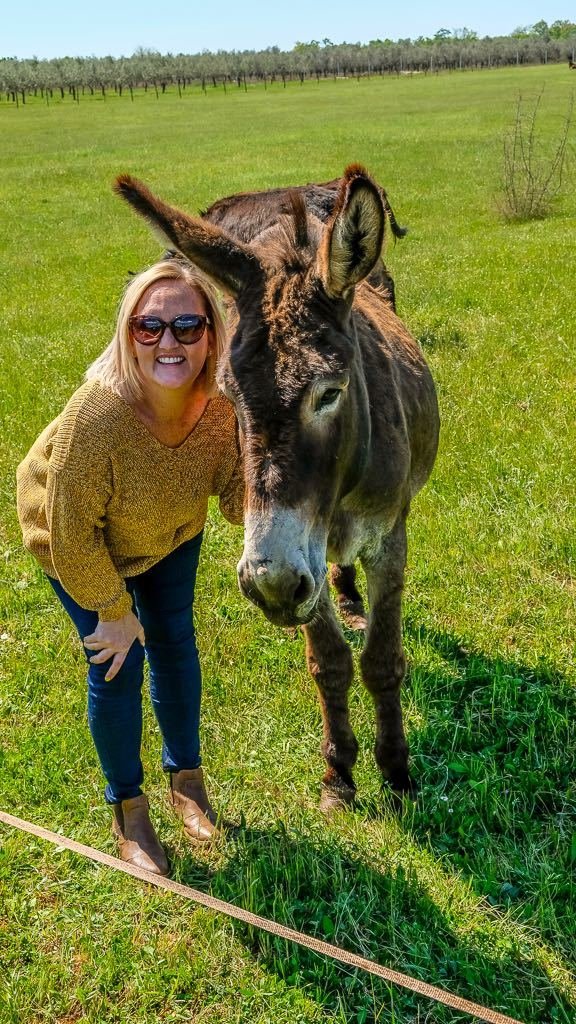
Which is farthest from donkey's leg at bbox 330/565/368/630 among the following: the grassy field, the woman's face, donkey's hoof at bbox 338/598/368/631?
the woman's face

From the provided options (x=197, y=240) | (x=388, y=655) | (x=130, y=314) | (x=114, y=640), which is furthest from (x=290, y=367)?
(x=388, y=655)

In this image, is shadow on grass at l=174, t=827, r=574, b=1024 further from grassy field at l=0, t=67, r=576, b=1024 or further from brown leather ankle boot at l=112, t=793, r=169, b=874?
brown leather ankle boot at l=112, t=793, r=169, b=874

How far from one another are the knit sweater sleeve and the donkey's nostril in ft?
2.88

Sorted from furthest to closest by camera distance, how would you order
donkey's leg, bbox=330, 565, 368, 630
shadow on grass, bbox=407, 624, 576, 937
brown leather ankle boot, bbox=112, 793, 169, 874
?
donkey's leg, bbox=330, 565, 368, 630 < brown leather ankle boot, bbox=112, 793, 169, 874 < shadow on grass, bbox=407, 624, 576, 937

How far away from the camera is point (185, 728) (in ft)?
11.7

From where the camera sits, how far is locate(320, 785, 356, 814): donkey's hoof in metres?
3.62

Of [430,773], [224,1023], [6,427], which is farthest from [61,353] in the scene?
[224,1023]

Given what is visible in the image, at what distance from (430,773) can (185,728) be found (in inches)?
47.4

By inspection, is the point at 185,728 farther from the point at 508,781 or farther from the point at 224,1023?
the point at 508,781

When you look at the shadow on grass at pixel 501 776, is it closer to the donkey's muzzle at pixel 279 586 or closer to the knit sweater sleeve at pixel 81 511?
the donkey's muzzle at pixel 279 586

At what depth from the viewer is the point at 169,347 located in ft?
9.43

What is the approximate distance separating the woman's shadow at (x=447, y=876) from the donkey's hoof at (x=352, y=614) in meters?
0.97

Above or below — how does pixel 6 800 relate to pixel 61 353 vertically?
below

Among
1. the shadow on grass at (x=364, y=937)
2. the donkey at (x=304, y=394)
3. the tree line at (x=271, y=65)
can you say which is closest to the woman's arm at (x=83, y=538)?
the donkey at (x=304, y=394)
